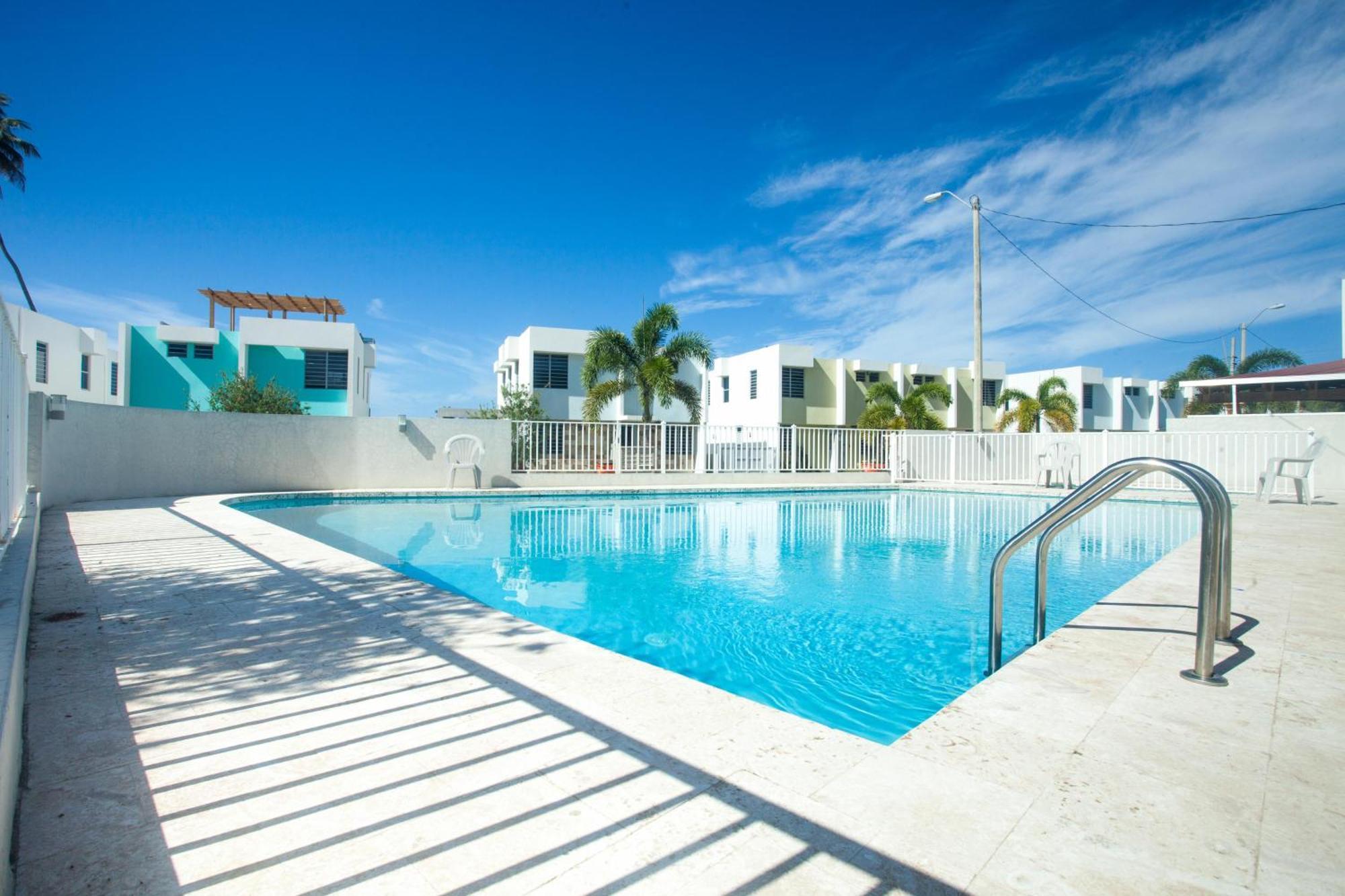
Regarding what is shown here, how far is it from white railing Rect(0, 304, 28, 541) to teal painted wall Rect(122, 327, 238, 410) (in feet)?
81.4

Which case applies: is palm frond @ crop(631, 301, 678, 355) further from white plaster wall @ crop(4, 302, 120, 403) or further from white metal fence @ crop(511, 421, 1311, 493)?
white plaster wall @ crop(4, 302, 120, 403)

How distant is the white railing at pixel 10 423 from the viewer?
4027 mm

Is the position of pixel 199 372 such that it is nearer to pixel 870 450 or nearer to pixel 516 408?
pixel 516 408

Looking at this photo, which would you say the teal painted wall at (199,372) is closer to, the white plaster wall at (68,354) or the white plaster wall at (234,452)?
the white plaster wall at (68,354)

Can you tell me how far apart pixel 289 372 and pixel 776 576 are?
90.4 feet

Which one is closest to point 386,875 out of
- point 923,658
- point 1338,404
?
point 923,658

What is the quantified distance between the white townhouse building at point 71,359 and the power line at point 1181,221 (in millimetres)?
31979

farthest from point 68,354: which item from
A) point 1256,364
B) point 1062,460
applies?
point 1256,364

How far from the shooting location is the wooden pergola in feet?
94.0

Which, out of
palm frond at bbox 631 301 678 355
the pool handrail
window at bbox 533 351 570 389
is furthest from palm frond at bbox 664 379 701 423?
the pool handrail

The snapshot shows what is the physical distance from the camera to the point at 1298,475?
1212 cm

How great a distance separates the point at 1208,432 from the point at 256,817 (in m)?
17.7

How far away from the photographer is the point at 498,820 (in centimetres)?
168

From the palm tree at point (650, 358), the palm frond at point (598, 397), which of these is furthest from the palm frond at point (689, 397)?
the palm frond at point (598, 397)
